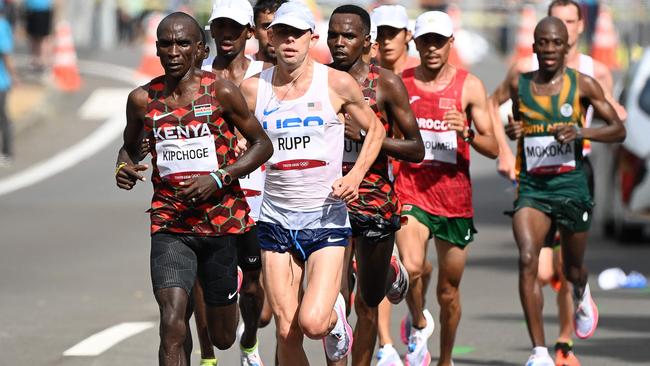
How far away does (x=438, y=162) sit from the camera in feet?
36.4

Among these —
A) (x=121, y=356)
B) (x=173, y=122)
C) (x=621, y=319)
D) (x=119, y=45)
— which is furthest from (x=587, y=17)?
(x=173, y=122)

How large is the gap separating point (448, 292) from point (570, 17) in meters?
2.38

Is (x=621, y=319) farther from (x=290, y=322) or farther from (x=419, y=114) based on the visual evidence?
(x=290, y=322)

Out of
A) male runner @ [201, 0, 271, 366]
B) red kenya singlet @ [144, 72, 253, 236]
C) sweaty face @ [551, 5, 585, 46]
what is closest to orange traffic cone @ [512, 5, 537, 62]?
sweaty face @ [551, 5, 585, 46]

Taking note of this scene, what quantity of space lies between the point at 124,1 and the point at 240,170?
40170 millimetres

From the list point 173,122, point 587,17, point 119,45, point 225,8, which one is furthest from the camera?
point 119,45

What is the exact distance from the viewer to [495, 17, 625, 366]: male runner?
11008 millimetres

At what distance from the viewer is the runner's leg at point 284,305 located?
29.3 ft

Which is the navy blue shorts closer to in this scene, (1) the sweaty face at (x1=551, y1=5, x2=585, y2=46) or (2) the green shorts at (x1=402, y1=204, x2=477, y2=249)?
(2) the green shorts at (x1=402, y1=204, x2=477, y2=249)

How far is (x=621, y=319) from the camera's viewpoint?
13000mm

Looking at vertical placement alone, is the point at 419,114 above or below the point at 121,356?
above

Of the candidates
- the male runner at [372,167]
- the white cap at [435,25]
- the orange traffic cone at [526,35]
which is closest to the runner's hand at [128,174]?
the male runner at [372,167]

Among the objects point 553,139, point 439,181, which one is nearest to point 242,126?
point 439,181

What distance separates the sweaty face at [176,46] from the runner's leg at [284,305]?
1040mm
